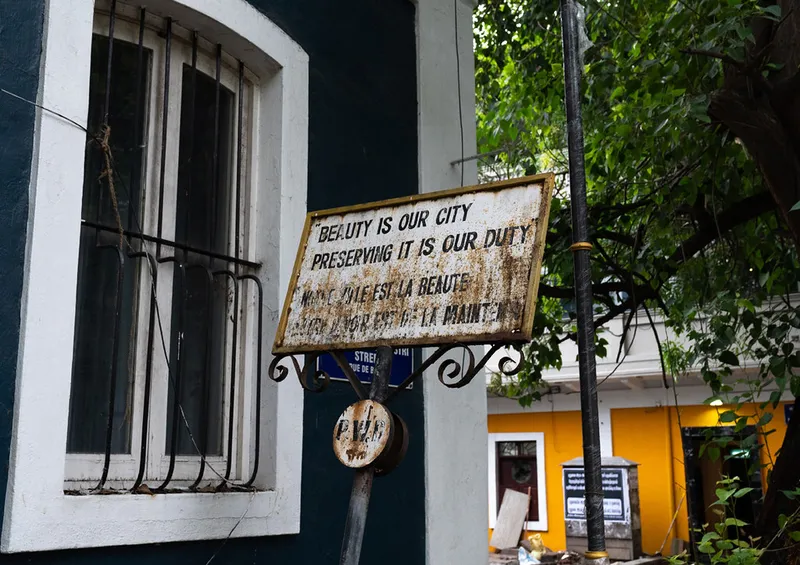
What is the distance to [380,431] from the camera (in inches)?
108

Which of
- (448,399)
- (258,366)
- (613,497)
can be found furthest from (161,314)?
(613,497)

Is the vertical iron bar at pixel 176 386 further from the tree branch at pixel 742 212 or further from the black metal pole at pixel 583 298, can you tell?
the tree branch at pixel 742 212

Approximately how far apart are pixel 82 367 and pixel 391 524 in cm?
187

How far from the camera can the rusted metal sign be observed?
2676 millimetres

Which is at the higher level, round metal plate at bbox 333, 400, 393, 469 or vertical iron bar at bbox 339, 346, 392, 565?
round metal plate at bbox 333, 400, 393, 469

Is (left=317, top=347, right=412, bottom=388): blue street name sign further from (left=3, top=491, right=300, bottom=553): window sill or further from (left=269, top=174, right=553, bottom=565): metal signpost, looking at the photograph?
(left=269, top=174, right=553, bottom=565): metal signpost

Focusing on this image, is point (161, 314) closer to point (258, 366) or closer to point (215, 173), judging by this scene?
point (258, 366)

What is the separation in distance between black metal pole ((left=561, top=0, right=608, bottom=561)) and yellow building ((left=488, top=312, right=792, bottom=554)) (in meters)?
12.7

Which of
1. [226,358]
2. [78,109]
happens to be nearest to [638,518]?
[226,358]

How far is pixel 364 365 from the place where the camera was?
14.0 ft

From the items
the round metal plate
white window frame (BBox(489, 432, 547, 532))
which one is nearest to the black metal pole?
the round metal plate

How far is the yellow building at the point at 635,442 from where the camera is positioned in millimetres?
15680

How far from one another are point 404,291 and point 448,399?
219 centimetres

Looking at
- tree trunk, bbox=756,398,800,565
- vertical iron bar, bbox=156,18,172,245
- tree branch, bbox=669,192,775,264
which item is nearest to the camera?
vertical iron bar, bbox=156,18,172,245
